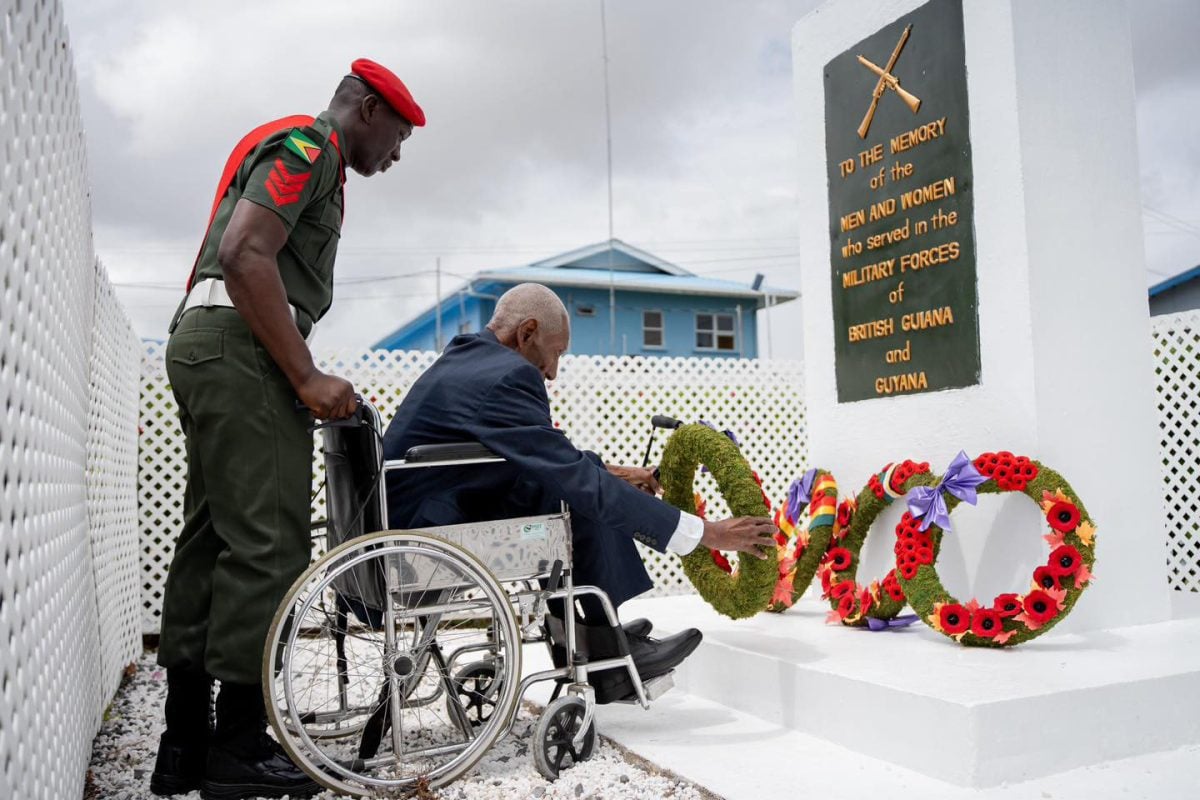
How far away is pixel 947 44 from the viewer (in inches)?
148

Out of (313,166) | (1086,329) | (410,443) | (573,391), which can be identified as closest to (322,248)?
(313,166)

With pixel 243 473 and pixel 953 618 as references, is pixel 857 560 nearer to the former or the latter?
pixel 953 618

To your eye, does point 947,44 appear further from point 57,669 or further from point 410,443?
point 57,669

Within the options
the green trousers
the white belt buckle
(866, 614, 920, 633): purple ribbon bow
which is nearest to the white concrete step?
(866, 614, 920, 633): purple ribbon bow

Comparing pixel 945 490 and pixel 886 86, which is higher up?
pixel 886 86

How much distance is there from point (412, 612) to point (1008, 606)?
1.94 meters

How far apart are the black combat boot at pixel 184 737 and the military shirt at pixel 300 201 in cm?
96

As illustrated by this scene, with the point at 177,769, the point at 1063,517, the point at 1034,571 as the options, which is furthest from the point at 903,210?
the point at 177,769

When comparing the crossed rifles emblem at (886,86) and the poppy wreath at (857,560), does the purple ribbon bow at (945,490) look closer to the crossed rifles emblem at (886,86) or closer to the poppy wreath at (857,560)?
the poppy wreath at (857,560)

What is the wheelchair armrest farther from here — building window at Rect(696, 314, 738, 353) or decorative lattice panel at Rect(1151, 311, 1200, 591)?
building window at Rect(696, 314, 738, 353)

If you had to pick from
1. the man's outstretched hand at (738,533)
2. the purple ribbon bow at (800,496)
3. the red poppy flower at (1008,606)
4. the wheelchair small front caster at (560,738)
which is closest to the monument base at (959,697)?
the red poppy flower at (1008,606)

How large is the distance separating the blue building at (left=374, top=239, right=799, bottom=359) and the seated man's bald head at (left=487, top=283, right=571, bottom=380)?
57.9ft

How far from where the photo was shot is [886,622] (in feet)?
11.9

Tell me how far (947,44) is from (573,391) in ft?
12.6
